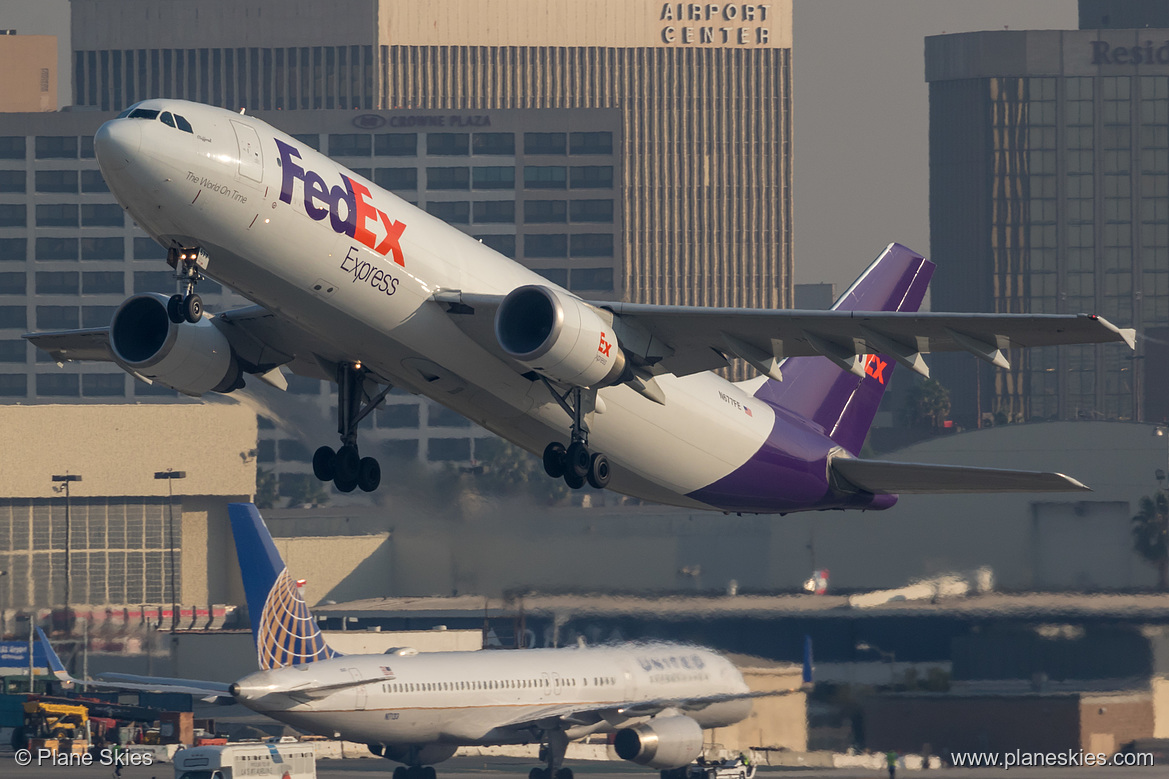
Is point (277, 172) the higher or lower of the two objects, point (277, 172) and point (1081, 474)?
the higher

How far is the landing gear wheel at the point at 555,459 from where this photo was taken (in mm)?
30953

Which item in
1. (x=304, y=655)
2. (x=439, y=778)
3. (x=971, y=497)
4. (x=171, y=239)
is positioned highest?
(x=171, y=239)

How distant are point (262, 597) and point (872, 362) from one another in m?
19.6

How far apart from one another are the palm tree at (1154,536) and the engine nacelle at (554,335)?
27221mm

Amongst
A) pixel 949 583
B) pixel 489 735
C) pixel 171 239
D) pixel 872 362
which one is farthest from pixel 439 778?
pixel 171 239

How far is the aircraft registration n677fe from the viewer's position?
27203 mm

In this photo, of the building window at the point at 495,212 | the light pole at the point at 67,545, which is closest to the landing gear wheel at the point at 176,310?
the light pole at the point at 67,545

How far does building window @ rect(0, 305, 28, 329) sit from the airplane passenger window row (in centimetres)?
16428

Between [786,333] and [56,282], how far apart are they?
534 ft

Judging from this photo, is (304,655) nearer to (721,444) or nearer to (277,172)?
(721,444)

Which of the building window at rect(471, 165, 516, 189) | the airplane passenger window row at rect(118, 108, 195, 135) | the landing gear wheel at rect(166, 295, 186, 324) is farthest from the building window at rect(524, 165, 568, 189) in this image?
the airplane passenger window row at rect(118, 108, 195, 135)

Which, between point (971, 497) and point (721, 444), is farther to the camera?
point (971, 497)

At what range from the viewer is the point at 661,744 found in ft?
162

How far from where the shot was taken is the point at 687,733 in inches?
1954
